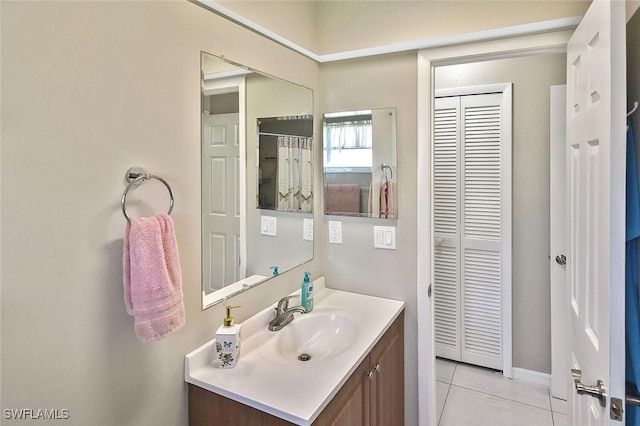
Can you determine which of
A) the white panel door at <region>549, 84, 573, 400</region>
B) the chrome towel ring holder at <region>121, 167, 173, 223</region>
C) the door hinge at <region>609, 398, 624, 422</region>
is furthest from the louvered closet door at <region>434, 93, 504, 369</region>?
the chrome towel ring holder at <region>121, 167, 173, 223</region>

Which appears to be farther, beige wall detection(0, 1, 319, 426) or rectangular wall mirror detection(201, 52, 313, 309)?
rectangular wall mirror detection(201, 52, 313, 309)

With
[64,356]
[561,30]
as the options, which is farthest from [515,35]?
[64,356]

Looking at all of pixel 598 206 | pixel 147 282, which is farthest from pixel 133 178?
pixel 598 206

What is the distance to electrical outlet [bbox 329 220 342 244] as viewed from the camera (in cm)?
201

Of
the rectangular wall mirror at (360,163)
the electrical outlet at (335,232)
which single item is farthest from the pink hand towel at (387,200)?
the electrical outlet at (335,232)

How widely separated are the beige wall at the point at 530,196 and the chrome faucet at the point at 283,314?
1841 millimetres

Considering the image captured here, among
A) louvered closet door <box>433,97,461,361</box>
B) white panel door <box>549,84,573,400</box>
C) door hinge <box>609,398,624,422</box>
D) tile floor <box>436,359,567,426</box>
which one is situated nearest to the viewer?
door hinge <box>609,398,624,422</box>

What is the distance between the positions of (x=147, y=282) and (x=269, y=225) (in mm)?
781

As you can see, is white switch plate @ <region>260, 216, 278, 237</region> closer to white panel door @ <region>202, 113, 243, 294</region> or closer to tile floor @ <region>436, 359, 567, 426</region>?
white panel door @ <region>202, 113, 243, 294</region>

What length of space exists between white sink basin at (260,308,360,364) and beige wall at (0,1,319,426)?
1.50 ft

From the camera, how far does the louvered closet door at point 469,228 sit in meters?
2.69

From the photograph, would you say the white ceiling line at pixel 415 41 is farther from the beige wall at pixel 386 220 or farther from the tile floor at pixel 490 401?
the tile floor at pixel 490 401

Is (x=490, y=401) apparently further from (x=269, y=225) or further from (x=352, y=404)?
(x=269, y=225)

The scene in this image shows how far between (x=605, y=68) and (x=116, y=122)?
1318 mm
